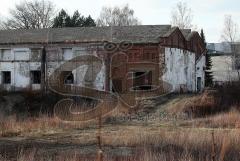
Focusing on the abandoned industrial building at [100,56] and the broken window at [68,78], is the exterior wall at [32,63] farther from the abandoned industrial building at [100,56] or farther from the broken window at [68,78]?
the broken window at [68,78]

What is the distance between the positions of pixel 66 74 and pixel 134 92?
10.6m

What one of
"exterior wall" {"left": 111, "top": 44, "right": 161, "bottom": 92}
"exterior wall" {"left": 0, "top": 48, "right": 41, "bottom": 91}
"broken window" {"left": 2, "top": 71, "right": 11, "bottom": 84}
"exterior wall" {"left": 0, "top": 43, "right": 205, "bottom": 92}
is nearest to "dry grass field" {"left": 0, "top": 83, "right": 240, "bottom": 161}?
"exterior wall" {"left": 111, "top": 44, "right": 161, "bottom": 92}

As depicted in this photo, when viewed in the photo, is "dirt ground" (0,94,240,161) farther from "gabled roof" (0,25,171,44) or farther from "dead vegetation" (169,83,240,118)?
"gabled roof" (0,25,171,44)

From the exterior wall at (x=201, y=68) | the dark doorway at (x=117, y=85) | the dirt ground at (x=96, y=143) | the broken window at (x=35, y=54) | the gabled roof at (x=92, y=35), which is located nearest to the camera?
the dirt ground at (x=96, y=143)

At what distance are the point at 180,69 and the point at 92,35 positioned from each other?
872cm

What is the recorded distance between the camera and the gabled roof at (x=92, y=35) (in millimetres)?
39344

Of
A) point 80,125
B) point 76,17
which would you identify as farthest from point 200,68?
point 80,125

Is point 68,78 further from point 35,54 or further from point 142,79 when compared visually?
point 142,79

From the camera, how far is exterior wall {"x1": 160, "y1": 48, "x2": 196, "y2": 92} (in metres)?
40.3

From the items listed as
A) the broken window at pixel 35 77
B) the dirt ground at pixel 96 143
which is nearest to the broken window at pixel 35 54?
the broken window at pixel 35 77

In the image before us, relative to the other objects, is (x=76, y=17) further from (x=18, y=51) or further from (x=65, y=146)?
(x=65, y=146)

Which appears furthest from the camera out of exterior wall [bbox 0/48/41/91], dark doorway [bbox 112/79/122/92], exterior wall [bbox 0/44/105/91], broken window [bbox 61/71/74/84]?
exterior wall [bbox 0/48/41/91]

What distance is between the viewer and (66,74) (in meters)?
40.7

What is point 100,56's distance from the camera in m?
39.2
